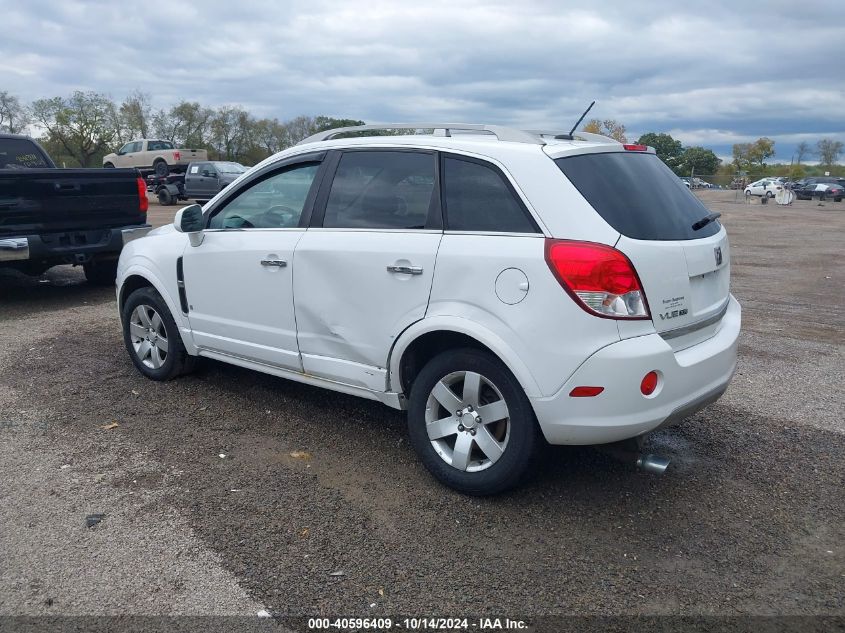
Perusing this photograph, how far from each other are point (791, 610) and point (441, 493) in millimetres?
1677

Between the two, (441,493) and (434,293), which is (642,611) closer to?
(441,493)

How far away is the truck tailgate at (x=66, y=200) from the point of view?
7.52 m

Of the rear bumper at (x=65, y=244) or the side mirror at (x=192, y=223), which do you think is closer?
the side mirror at (x=192, y=223)

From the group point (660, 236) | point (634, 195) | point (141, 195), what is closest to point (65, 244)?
point (141, 195)

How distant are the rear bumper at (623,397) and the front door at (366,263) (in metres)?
0.88

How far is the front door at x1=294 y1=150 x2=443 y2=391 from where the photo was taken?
3.79 metres

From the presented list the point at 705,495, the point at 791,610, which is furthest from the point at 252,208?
the point at 791,610

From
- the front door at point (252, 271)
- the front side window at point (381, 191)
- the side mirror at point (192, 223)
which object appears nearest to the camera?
the front side window at point (381, 191)

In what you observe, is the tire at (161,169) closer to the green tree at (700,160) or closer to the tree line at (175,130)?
the tree line at (175,130)

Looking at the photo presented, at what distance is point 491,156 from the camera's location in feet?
12.0

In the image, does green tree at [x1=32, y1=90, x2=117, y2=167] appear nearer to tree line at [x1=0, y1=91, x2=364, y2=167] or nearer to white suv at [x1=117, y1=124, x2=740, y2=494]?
tree line at [x1=0, y1=91, x2=364, y2=167]

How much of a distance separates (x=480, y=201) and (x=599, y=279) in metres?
0.79

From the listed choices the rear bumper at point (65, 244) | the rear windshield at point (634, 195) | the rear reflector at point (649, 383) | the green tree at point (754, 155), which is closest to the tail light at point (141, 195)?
the rear bumper at point (65, 244)

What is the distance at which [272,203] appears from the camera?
467 centimetres
